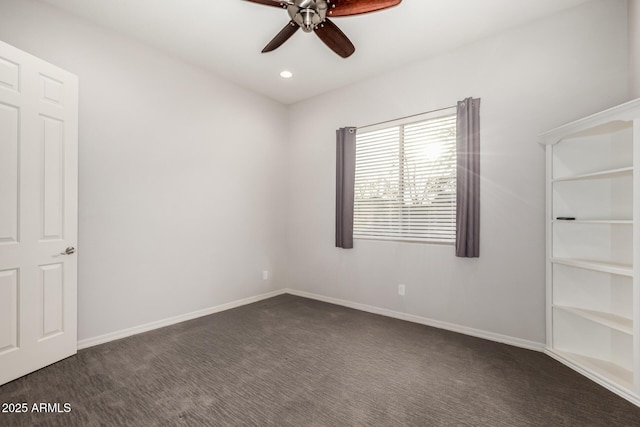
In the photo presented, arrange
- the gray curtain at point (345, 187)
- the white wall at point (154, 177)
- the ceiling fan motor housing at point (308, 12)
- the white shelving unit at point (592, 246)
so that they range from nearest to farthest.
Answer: the ceiling fan motor housing at point (308, 12) < the white shelving unit at point (592, 246) < the white wall at point (154, 177) < the gray curtain at point (345, 187)

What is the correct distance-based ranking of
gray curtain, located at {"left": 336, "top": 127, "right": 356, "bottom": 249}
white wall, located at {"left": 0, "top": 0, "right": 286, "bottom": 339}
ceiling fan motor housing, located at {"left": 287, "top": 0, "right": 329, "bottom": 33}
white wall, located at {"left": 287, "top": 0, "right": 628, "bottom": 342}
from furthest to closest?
gray curtain, located at {"left": 336, "top": 127, "right": 356, "bottom": 249} < white wall, located at {"left": 0, "top": 0, "right": 286, "bottom": 339} < white wall, located at {"left": 287, "top": 0, "right": 628, "bottom": 342} < ceiling fan motor housing, located at {"left": 287, "top": 0, "right": 329, "bottom": 33}

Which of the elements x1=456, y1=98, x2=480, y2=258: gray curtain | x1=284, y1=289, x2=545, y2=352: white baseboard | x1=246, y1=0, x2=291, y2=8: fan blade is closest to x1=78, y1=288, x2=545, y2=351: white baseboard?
x1=284, y1=289, x2=545, y2=352: white baseboard

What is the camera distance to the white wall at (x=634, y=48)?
222cm

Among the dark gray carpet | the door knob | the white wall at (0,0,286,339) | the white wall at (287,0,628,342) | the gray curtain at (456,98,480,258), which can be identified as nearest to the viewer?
the dark gray carpet

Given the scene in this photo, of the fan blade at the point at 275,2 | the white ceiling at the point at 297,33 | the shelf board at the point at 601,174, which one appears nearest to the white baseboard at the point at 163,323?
the white ceiling at the point at 297,33

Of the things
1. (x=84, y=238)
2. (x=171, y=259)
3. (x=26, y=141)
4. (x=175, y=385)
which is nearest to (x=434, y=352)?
(x=175, y=385)

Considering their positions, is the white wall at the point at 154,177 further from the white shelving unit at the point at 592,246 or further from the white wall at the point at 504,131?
the white shelving unit at the point at 592,246

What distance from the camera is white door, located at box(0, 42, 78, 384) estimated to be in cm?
209

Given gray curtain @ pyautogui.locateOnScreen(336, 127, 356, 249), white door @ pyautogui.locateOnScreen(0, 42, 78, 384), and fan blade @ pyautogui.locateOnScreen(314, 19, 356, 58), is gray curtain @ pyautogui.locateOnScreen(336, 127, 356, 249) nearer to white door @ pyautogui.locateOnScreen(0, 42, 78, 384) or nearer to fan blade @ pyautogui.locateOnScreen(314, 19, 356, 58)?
fan blade @ pyautogui.locateOnScreen(314, 19, 356, 58)

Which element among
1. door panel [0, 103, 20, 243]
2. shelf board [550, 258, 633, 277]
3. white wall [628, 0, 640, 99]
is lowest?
shelf board [550, 258, 633, 277]

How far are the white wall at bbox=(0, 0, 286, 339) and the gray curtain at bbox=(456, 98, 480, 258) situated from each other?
272 cm

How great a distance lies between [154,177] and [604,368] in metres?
4.42

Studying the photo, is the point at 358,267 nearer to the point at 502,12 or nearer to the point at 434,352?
the point at 434,352

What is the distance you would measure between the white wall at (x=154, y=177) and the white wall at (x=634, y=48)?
3.98 metres
